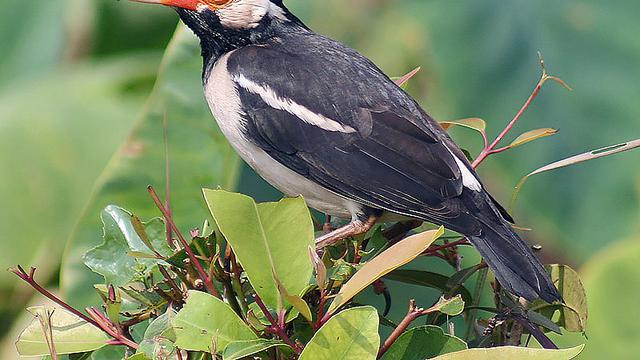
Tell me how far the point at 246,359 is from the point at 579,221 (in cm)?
290

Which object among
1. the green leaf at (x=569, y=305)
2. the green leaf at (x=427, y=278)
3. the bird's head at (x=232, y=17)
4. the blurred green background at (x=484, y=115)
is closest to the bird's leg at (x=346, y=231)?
the green leaf at (x=427, y=278)

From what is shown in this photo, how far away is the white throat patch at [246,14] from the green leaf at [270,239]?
1100 mm

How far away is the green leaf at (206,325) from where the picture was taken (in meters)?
1.44

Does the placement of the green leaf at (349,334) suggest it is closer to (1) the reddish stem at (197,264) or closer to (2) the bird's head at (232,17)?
(1) the reddish stem at (197,264)

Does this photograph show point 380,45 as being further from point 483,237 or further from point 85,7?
point 483,237

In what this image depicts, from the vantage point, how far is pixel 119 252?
1.69 metres

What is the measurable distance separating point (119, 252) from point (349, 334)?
0.46 m

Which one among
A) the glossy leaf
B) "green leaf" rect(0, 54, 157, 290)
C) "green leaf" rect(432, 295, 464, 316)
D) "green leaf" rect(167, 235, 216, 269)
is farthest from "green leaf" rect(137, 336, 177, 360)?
"green leaf" rect(0, 54, 157, 290)

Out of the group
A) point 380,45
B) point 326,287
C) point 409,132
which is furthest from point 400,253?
point 380,45

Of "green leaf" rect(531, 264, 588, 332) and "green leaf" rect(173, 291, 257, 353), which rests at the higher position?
"green leaf" rect(173, 291, 257, 353)

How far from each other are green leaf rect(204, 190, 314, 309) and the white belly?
758 mm

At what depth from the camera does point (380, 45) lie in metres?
5.32

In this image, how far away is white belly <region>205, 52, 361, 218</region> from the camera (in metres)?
2.34

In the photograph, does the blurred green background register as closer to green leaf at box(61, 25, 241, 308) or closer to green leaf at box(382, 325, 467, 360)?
green leaf at box(61, 25, 241, 308)
